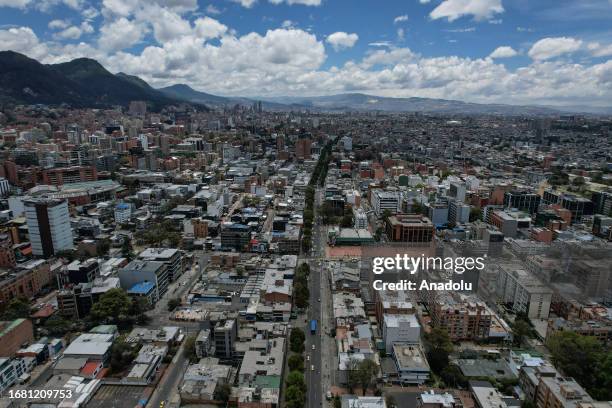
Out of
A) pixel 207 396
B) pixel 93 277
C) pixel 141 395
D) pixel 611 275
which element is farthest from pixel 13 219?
pixel 611 275

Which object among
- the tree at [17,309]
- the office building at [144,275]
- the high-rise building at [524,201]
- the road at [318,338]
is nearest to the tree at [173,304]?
the office building at [144,275]

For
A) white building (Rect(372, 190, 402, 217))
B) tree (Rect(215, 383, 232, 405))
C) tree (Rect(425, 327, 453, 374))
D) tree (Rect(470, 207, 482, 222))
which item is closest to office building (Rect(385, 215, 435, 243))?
white building (Rect(372, 190, 402, 217))

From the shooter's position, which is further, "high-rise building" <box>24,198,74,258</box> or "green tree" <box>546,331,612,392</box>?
"high-rise building" <box>24,198,74,258</box>

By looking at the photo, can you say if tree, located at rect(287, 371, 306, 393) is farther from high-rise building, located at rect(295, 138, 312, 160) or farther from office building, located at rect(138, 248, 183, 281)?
high-rise building, located at rect(295, 138, 312, 160)

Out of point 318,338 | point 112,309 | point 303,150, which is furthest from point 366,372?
point 303,150

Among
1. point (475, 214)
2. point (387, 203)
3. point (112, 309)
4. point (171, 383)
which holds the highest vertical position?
point (387, 203)

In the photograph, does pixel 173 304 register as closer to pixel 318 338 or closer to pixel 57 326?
pixel 57 326
